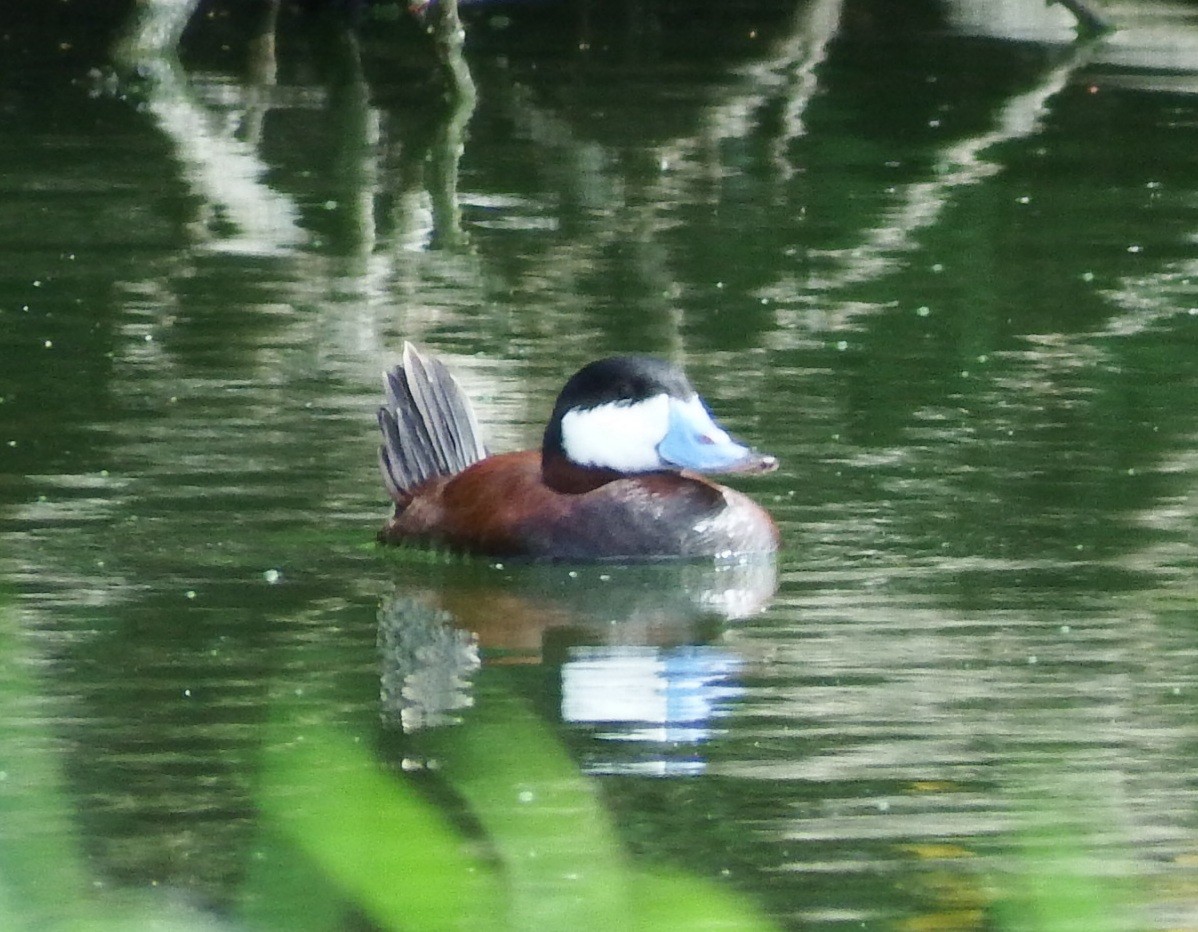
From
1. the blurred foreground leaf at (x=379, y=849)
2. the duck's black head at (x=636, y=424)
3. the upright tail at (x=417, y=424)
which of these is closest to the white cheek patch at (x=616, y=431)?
the duck's black head at (x=636, y=424)

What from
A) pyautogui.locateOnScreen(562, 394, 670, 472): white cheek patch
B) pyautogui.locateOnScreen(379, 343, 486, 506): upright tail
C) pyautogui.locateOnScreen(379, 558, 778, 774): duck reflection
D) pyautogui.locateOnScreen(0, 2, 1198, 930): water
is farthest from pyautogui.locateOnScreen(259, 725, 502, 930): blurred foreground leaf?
pyautogui.locateOnScreen(379, 343, 486, 506): upright tail

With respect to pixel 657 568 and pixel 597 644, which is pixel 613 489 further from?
pixel 597 644

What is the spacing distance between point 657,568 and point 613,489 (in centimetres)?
22

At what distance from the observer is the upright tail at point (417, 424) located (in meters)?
7.86

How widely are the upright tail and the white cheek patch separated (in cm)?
56

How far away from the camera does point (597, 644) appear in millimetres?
6801

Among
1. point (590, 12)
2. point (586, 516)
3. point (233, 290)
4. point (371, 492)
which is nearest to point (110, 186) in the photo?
point (233, 290)

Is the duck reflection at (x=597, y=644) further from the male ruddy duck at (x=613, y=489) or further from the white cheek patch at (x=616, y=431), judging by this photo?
the white cheek patch at (x=616, y=431)

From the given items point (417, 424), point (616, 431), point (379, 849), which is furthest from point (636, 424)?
point (379, 849)

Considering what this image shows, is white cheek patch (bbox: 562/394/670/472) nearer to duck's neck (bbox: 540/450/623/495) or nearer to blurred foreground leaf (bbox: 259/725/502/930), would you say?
duck's neck (bbox: 540/450/623/495)

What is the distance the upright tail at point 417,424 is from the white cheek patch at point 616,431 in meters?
0.56

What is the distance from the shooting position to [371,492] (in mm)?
8289

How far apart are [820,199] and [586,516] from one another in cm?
716

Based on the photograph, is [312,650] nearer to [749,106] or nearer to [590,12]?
[749,106]
